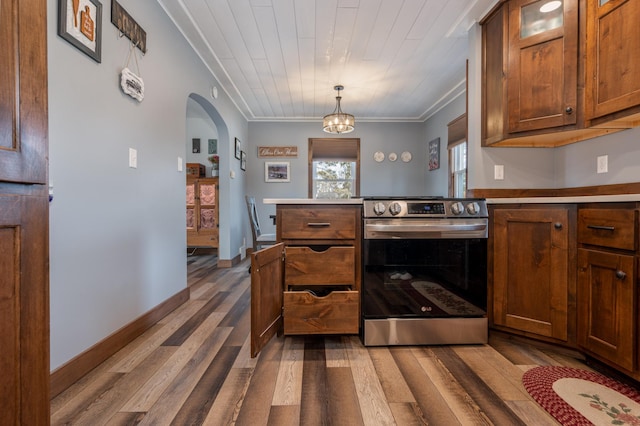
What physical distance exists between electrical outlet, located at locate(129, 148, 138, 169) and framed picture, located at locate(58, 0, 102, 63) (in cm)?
52

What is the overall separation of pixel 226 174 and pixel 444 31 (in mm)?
2996

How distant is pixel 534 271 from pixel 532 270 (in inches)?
0.4

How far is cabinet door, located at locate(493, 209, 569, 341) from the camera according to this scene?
1.62 m

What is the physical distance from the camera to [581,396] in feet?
4.19

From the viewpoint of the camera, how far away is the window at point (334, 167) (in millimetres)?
5375

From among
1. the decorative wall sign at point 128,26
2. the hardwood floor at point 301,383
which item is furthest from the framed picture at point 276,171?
the hardwood floor at point 301,383

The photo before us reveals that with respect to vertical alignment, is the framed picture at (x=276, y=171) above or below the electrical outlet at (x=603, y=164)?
above

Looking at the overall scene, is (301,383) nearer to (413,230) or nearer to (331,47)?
(413,230)

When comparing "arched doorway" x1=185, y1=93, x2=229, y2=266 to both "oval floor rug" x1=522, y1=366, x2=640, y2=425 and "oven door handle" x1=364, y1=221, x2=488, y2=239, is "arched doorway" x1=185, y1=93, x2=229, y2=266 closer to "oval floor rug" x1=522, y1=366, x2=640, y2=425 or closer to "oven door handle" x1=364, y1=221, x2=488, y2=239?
"oven door handle" x1=364, y1=221, x2=488, y2=239

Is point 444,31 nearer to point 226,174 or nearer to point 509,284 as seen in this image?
point 509,284

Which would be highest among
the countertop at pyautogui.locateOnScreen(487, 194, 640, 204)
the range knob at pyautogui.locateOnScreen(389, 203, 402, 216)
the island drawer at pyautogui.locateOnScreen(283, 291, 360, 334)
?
the countertop at pyautogui.locateOnScreen(487, 194, 640, 204)

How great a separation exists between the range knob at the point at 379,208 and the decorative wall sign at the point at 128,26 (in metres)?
Result: 1.83

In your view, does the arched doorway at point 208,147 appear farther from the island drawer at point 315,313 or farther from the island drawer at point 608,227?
the island drawer at point 608,227

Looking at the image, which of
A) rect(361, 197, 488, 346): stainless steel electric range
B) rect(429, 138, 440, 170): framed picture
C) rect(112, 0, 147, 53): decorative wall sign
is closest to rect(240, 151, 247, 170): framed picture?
rect(112, 0, 147, 53): decorative wall sign
